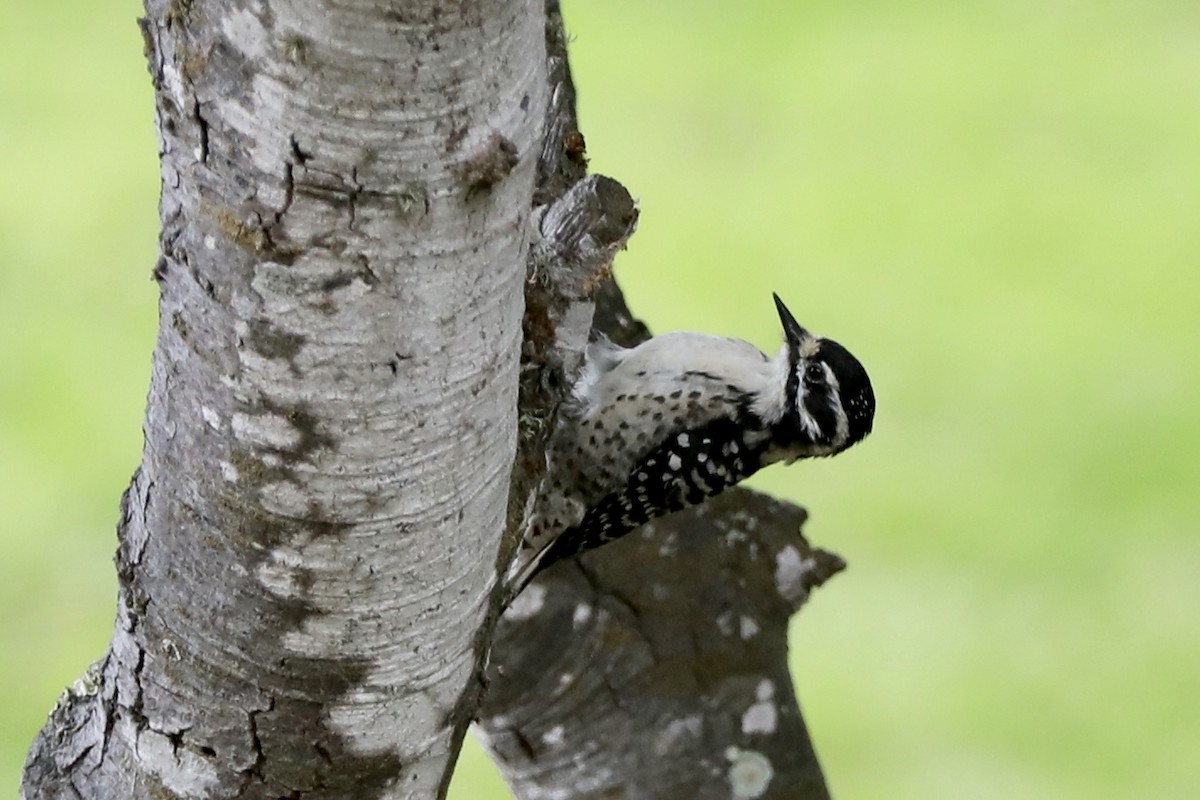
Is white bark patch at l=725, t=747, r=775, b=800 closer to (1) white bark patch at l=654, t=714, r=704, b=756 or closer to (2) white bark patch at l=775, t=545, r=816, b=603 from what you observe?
(1) white bark patch at l=654, t=714, r=704, b=756

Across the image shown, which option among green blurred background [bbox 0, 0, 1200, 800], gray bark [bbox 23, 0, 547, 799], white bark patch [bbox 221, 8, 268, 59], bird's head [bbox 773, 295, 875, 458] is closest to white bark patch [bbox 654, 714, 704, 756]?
bird's head [bbox 773, 295, 875, 458]

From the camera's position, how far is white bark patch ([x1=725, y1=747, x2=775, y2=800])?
9.08ft

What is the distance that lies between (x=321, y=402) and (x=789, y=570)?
164 centimetres

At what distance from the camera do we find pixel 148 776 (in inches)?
66.4

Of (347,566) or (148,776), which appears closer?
(347,566)

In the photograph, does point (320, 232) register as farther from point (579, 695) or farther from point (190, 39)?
point (579, 695)

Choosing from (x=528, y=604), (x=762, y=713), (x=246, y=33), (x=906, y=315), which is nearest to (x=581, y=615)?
(x=528, y=604)

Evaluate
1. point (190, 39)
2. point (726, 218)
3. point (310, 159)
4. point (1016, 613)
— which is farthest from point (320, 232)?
point (726, 218)

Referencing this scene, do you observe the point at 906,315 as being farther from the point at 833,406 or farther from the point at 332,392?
the point at 332,392

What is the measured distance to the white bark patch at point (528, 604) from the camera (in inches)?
105

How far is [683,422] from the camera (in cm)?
296

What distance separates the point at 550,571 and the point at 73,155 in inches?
161

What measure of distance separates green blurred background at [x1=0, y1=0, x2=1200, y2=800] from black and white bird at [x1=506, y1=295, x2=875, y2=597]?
2.16m

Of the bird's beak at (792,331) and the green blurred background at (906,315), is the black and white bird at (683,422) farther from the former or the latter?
the green blurred background at (906,315)
